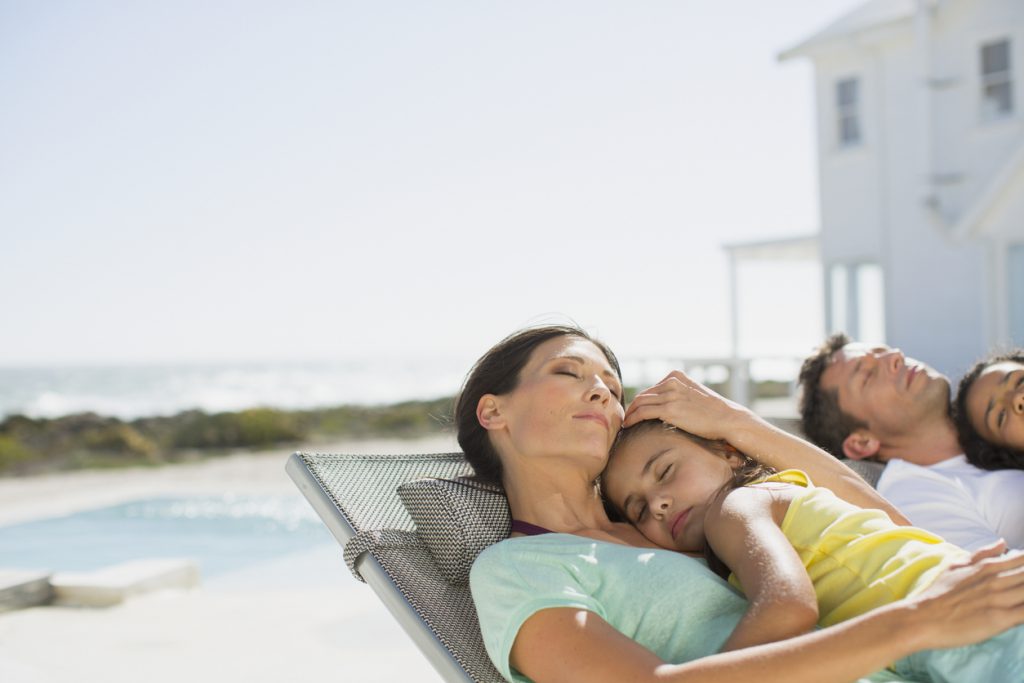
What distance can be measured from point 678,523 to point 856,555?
416 mm

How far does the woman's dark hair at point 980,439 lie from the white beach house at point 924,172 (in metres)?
8.67

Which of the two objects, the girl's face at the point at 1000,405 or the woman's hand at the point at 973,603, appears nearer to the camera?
the woman's hand at the point at 973,603

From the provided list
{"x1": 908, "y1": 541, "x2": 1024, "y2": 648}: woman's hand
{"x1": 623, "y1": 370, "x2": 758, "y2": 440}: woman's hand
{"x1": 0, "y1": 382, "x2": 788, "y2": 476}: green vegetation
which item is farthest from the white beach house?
{"x1": 908, "y1": 541, "x2": 1024, "y2": 648}: woman's hand

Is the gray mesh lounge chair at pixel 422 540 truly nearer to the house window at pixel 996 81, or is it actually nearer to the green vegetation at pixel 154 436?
the house window at pixel 996 81

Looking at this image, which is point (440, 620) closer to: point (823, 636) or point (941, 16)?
point (823, 636)

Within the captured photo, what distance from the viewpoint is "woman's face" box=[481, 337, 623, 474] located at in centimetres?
228

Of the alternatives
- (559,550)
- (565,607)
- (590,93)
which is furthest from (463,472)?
(590,93)

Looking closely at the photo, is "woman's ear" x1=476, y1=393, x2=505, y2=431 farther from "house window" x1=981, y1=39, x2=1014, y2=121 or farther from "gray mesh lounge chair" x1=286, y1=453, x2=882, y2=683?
"house window" x1=981, y1=39, x2=1014, y2=121

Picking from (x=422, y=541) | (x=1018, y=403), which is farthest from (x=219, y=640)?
(x=1018, y=403)

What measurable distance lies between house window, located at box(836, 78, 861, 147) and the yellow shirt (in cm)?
1294

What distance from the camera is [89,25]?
31484mm

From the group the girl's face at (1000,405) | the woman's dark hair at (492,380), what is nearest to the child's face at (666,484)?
the woman's dark hair at (492,380)

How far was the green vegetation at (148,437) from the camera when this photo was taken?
18.2 m

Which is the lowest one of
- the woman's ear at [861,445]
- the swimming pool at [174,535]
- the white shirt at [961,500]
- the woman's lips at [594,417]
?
the swimming pool at [174,535]
